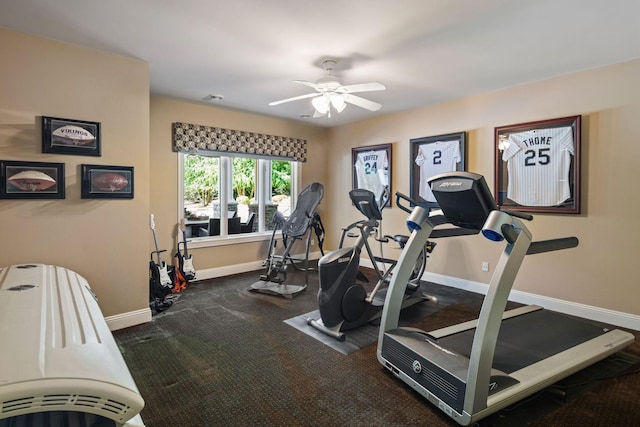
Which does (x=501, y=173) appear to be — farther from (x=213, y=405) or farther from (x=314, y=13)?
(x=213, y=405)

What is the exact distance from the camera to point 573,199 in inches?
140

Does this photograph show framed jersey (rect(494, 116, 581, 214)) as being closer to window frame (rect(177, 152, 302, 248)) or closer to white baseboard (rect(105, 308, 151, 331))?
window frame (rect(177, 152, 302, 248))

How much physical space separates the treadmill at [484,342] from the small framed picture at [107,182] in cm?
262

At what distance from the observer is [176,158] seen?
469 cm

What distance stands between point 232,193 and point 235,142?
0.83 metres

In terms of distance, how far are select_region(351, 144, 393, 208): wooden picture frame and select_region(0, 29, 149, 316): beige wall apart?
3444 mm

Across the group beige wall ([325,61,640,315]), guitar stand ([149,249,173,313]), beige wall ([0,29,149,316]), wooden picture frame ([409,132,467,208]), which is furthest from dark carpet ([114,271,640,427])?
wooden picture frame ([409,132,467,208])

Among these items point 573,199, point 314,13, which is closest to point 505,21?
point 314,13

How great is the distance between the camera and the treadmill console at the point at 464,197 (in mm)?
1895

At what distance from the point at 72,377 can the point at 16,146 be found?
2.55 metres

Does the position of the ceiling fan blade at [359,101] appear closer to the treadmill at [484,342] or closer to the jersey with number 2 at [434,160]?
the treadmill at [484,342]

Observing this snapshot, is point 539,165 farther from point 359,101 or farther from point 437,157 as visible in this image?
point 359,101

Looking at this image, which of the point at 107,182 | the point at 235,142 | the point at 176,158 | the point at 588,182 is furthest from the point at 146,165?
the point at 588,182

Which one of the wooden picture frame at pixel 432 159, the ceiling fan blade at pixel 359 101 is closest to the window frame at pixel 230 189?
the wooden picture frame at pixel 432 159
